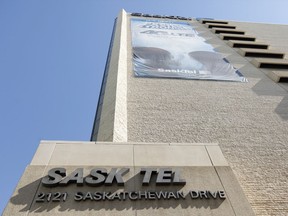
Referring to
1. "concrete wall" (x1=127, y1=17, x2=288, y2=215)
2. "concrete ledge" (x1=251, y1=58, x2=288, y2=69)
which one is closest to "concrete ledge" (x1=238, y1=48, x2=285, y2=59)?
"concrete ledge" (x1=251, y1=58, x2=288, y2=69)

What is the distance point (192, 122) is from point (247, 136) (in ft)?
6.18

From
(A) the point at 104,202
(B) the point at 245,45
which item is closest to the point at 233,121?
(A) the point at 104,202

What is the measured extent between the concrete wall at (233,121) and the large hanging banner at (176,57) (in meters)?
0.59

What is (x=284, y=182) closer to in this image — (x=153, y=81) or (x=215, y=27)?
(x=153, y=81)

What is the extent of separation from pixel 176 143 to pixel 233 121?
3.98 meters

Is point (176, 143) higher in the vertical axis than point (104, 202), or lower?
higher

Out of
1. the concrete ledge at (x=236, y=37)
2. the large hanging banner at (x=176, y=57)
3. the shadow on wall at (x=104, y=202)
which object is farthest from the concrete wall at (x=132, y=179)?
the concrete ledge at (x=236, y=37)

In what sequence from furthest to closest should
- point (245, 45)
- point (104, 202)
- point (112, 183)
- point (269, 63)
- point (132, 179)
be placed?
point (245, 45), point (269, 63), point (132, 179), point (112, 183), point (104, 202)

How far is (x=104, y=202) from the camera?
17.7ft

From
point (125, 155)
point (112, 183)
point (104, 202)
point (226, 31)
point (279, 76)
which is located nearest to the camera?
point (104, 202)

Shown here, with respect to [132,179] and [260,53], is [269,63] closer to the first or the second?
[260,53]

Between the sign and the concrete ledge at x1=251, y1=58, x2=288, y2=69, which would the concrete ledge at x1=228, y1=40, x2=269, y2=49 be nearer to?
the concrete ledge at x1=251, y1=58, x2=288, y2=69

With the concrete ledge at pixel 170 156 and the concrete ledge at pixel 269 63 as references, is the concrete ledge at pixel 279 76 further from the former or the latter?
the concrete ledge at pixel 170 156

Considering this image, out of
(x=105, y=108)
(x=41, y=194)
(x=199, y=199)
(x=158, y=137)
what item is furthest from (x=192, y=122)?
(x=41, y=194)
